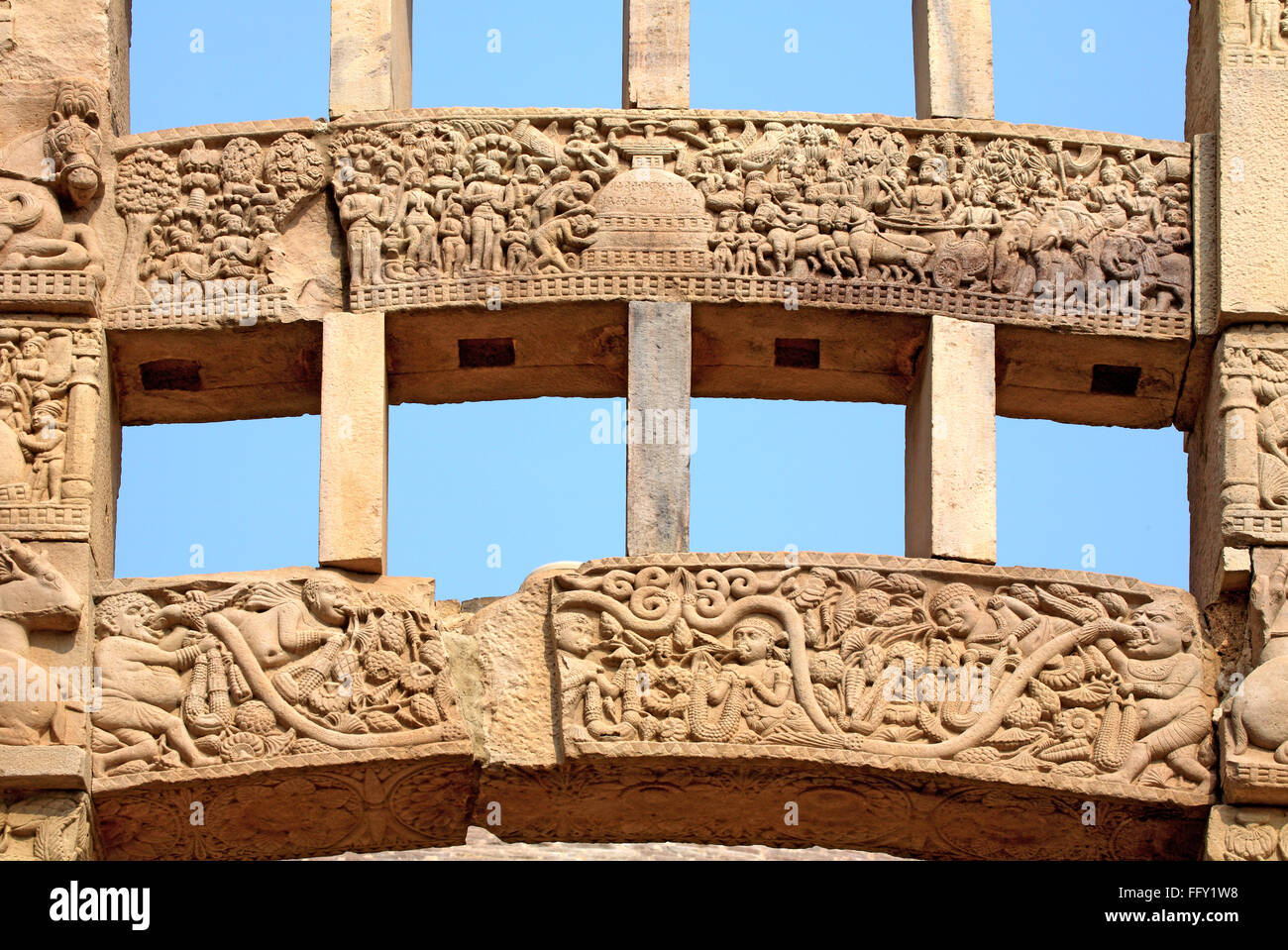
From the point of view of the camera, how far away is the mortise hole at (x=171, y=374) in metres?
12.4

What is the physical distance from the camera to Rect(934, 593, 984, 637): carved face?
11.6 meters

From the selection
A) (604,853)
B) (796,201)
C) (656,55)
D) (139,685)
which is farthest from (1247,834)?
(604,853)

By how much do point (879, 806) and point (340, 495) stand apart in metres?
2.55

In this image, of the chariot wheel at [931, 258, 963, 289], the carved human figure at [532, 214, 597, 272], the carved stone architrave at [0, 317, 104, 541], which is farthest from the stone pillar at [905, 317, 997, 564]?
the carved stone architrave at [0, 317, 104, 541]

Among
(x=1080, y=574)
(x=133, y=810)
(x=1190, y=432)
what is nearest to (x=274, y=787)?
(x=133, y=810)

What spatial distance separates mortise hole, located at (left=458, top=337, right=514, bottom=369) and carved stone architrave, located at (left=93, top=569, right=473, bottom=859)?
4.12ft

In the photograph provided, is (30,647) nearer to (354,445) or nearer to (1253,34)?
(354,445)

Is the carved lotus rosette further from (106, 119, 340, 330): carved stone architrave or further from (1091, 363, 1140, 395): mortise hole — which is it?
(106, 119, 340, 330): carved stone architrave

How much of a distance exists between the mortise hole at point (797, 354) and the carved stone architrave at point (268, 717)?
197 cm

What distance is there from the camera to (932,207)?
12367mm

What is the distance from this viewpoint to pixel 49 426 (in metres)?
11.8

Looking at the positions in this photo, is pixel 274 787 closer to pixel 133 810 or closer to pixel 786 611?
pixel 133 810

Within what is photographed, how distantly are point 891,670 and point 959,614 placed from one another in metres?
0.36
